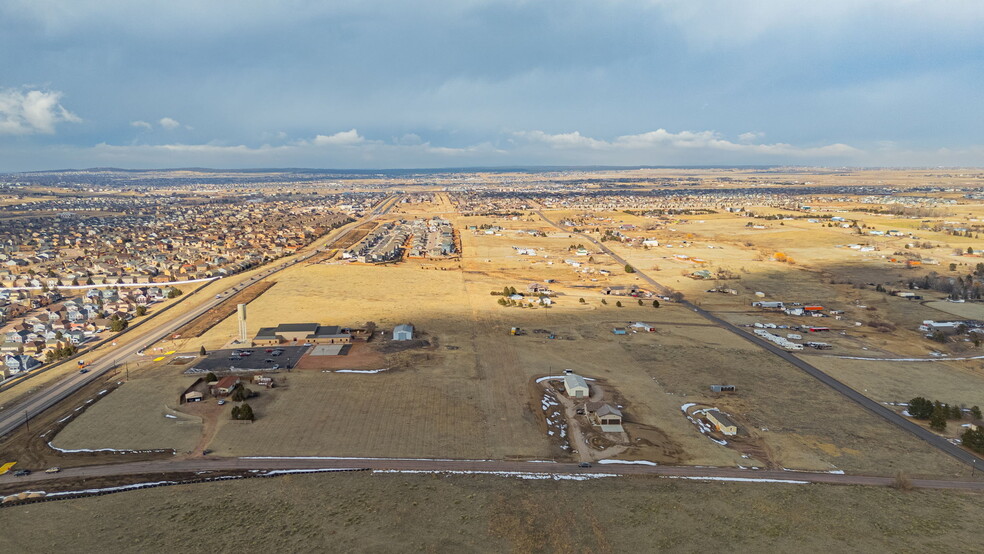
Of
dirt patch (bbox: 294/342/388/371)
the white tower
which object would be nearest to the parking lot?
Result: dirt patch (bbox: 294/342/388/371)

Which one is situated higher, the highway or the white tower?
the white tower

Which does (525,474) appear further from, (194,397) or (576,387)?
(194,397)

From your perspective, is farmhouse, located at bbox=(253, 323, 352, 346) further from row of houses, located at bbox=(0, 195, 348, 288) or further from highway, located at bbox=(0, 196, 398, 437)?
row of houses, located at bbox=(0, 195, 348, 288)

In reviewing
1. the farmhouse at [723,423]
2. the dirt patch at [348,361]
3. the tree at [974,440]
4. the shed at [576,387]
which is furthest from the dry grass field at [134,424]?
the tree at [974,440]

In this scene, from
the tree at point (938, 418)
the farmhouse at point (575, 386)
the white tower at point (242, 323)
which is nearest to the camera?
the tree at point (938, 418)

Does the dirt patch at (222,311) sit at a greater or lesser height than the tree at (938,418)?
greater

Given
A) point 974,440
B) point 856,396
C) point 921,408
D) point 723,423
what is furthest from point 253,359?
point 974,440

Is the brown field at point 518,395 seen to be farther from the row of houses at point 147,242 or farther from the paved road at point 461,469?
the row of houses at point 147,242
